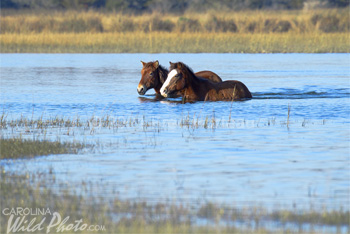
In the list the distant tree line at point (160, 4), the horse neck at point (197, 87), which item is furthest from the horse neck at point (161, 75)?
the distant tree line at point (160, 4)

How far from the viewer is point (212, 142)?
37.1ft

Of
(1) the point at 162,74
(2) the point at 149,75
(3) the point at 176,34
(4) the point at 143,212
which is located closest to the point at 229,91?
(1) the point at 162,74

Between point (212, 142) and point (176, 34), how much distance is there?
2731 cm

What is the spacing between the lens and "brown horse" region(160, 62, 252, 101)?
16109mm

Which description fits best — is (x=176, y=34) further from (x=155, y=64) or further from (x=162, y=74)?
(x=155, y=64)

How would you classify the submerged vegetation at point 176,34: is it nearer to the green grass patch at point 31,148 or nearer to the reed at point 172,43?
the reed at point 172,43

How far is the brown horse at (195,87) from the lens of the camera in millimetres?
16109

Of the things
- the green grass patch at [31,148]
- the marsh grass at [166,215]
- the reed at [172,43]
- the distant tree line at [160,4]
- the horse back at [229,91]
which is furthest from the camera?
the distant tree line at [160,4]

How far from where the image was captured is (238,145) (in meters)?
11.0

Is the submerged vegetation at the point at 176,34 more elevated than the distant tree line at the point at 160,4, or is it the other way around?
the distant tree line at the point at 160,4

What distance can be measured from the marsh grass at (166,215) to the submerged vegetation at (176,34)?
27.5 m

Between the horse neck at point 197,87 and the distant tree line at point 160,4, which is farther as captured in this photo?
the distant tree line at point 160,4

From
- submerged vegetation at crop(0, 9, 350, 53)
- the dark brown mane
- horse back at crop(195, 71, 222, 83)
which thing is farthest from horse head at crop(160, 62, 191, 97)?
submerged vegetation at crop(0, 9, 350, 53)

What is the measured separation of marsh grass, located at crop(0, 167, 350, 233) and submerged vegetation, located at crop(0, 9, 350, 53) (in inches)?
1082
